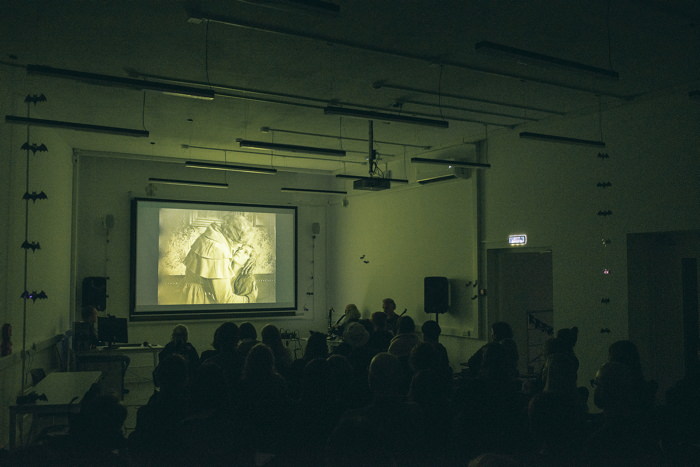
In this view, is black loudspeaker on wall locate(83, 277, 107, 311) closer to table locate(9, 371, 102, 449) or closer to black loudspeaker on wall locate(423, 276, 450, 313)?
table locate(9, 371, 102, 449)

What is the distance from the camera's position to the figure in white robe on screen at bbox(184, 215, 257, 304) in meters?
11.8

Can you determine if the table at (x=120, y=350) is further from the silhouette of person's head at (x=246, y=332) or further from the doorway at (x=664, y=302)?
the doorway at (x=664, y=302)

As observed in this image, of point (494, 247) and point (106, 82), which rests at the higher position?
point (106, 82)

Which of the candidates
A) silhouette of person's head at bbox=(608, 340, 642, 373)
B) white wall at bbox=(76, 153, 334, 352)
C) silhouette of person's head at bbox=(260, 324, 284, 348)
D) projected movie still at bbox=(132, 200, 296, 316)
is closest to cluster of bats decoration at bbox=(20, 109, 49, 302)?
silhouette of person's head at bbox=(260, 324, 284, 348)

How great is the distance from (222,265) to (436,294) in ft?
15.2

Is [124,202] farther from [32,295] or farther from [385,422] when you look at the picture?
[385,422]

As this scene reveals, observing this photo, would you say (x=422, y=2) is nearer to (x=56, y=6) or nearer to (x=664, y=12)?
(x=664, y=12)

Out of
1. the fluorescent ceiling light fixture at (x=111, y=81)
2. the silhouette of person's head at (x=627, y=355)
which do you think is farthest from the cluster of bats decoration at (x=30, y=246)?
the silhouette of person's head at (x=627, y=355)

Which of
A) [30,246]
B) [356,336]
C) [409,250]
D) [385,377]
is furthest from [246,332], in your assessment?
[409,250]

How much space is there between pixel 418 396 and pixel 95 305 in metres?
8.40

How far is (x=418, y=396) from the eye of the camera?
3971 millimetres

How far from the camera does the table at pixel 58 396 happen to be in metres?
4.83

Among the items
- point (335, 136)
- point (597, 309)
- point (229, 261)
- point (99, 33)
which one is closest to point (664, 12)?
point (597, 309)

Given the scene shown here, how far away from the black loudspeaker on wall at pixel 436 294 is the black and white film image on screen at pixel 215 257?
4074mm
